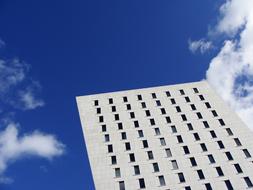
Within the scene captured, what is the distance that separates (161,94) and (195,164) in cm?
1699

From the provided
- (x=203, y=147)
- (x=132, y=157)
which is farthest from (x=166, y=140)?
(x=132, y=157)

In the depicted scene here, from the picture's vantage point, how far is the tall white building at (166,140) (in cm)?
3769

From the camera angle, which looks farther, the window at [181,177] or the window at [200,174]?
the window at [200,174]

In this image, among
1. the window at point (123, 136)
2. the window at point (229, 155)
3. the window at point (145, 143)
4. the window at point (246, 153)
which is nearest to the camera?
the window at point (229, 155)

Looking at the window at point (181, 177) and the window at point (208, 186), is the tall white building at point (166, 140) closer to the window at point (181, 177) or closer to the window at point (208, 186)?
the window at point (181, 177)

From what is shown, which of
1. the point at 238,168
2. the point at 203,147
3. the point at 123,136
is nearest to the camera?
the point at 238,168

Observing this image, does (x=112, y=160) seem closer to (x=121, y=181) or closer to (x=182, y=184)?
(x=121, y=181)

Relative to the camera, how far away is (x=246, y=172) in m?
37.8

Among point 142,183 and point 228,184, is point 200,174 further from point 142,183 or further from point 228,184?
point 142,183

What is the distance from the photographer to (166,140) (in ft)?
141

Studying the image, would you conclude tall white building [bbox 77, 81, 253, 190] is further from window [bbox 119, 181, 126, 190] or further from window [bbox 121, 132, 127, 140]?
window [bbox 119, 181, 126, 190]

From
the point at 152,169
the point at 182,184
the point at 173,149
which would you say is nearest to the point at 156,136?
the point at 173,149

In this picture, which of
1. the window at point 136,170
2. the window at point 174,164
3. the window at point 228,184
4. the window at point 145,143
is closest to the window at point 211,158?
the window at point 228,184

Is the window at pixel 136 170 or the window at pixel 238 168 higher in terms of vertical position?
the window at pixel 136 170
